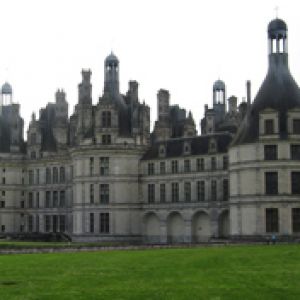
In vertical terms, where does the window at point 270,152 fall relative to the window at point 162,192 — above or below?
above

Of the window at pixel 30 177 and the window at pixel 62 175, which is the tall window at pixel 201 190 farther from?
the window at pixel 30 177

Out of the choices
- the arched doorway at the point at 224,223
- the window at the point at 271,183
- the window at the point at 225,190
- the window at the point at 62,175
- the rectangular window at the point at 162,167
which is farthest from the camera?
the window at the point at 62,175

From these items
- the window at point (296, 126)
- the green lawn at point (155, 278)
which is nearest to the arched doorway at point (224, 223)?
the window at point (296, 126)

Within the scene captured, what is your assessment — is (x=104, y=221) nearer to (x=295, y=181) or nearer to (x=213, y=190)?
(x=213, y=190)

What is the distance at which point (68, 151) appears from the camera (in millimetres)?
89938

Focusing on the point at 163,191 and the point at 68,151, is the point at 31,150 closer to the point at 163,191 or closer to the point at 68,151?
the point at 68,151

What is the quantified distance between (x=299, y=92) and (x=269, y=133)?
18.1ft

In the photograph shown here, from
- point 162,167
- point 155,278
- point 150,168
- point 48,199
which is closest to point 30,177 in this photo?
point 48,199

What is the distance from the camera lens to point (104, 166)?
8106 centimetres

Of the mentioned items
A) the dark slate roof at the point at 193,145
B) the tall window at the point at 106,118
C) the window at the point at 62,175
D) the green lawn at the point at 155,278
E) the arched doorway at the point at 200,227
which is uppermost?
the tall window at the point at 106,118

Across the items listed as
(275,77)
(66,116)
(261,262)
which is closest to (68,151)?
(66,116)

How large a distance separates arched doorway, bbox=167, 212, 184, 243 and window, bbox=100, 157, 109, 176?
27.6 ft

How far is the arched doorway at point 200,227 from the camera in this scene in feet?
252

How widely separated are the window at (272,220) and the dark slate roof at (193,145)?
11543 mm
